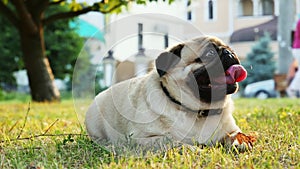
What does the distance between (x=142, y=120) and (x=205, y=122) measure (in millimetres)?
314

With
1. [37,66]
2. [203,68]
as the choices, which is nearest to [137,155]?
[203,68]

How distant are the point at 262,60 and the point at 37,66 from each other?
8.75 meters

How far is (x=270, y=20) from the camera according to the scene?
14.5 meters

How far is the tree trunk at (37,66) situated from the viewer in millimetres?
8133

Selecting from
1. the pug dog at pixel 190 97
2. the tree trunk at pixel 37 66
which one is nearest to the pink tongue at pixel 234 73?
the pug dog at pixel 190 97

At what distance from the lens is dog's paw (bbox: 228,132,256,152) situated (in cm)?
222

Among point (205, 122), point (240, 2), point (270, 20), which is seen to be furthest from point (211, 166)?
point (270, 20)

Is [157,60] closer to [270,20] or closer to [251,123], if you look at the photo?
[251,123]

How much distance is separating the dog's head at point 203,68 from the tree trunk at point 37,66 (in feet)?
20.4

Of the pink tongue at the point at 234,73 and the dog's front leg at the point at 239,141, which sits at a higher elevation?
the pink tongue at the point at 234,73

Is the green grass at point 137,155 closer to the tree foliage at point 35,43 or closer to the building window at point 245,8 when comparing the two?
the tree foliage at point 35,43

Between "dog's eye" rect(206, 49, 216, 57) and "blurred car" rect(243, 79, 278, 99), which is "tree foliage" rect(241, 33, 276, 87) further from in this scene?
"dog's eye" rect(206, 49, 216, 57)

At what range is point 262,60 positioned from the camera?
48.7 ft

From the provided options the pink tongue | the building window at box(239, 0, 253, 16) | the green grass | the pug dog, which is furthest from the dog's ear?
the building window at box(239, 0, 253, 16)
